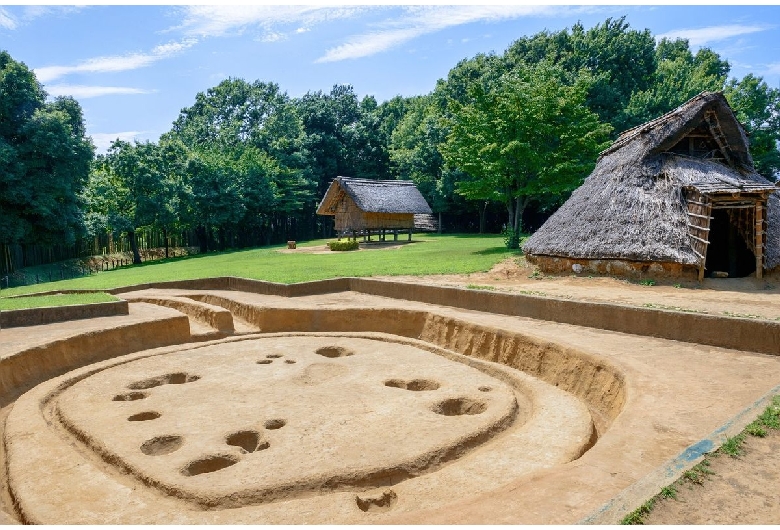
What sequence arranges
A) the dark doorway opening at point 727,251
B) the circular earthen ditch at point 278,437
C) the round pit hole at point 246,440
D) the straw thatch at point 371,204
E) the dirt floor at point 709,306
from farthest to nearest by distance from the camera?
the straw thatch at point 371,204, the dark doorway opening at point 727,251, the round pit hole at point 246,440, the circular earthen ditch at point 278,437, the dirt floor at point 709,306

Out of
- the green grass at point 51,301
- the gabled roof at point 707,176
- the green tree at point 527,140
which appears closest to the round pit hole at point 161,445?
the green grass at point 51,301

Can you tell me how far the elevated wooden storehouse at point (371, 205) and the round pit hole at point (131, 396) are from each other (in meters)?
25.0

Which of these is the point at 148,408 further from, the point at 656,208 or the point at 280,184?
the point at 280,184

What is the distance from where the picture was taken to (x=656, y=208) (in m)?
16.4

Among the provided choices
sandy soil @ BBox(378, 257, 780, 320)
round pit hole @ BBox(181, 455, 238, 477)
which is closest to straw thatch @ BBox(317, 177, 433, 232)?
sandy soil @ BBox(378, 257, 780, 320)

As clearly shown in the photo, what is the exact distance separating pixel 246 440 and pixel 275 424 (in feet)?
1.37

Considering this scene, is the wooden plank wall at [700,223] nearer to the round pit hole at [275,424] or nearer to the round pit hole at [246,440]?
the round pit hole at [275,424]

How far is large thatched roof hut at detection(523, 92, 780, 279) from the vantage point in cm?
1536

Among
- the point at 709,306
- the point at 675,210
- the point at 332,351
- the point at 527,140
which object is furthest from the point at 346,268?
the point at 709,306

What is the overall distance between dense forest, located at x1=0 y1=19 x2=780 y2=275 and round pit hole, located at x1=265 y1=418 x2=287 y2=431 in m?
17.1

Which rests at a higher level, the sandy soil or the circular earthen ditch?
the sandy soil

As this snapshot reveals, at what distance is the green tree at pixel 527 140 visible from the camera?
22375mm

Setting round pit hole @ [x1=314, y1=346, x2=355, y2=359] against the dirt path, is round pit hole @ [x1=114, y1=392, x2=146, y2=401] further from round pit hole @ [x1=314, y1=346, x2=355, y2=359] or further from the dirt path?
the dirt path

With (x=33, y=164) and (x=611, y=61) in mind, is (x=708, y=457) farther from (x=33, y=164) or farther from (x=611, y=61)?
(x=611, y=61)
